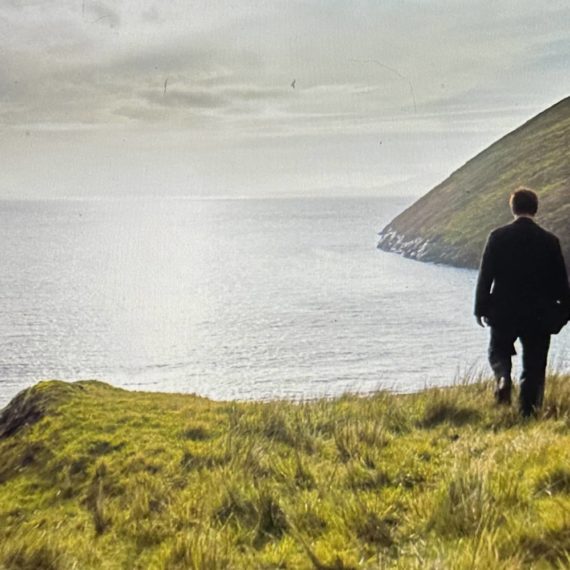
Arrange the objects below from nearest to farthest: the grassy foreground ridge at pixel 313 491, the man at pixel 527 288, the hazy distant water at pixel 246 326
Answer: the grassy foreground ridge at pixel 313 491 → the man at pixel 527 288 → the hazy distant water at pixel 246 326

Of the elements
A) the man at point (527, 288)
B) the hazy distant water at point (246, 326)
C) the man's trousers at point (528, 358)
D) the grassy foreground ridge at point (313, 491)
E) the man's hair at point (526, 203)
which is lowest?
the hazy distant water at point (246, 326)

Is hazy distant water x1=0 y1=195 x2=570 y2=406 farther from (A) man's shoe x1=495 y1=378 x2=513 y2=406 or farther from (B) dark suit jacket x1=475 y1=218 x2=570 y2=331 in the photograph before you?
(B) dark suit jacket x1=475 y1=218 x2=570 y2=331

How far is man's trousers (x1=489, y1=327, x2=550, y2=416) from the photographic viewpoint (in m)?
7.54

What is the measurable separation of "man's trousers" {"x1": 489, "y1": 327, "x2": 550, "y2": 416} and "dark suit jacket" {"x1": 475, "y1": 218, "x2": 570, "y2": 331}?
0.14 meters

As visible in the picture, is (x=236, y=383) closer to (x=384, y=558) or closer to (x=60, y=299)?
(x=384, y=558)

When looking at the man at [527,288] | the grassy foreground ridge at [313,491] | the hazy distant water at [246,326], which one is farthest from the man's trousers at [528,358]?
the hazy distant water at [246,326]

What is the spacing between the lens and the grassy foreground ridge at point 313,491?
4430 millimetres

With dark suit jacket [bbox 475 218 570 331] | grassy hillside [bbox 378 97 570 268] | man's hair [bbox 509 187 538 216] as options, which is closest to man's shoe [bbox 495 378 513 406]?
dark suit jacket [bbox 475 218 570 331]

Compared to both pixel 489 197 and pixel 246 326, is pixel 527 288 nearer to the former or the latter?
pixel 246 326

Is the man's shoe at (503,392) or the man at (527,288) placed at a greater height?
the man at (527,288)

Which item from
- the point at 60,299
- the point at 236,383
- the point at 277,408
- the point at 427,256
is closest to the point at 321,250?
the point at 427,256

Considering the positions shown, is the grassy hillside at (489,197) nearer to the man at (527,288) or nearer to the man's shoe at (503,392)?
the man's shoe at (503,392)

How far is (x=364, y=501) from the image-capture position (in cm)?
532

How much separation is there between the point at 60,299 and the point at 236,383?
38.7 meters
